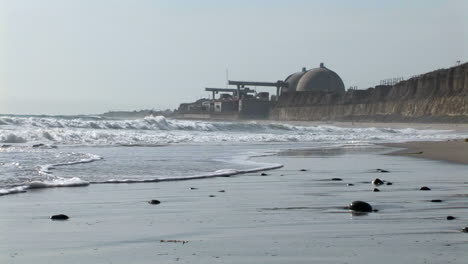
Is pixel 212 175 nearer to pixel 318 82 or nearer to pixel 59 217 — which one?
pixel 59 217

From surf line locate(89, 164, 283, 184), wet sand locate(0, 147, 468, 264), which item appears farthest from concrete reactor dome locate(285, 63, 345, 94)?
wet sand locate(0, 147, 468, 264)

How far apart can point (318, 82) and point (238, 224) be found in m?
95.2

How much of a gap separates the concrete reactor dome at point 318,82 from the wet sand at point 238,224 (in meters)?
89.5

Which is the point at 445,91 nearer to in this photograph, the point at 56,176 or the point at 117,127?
the point at 117,127

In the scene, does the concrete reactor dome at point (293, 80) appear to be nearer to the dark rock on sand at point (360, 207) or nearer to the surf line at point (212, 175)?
the surf line at point (212, 175)

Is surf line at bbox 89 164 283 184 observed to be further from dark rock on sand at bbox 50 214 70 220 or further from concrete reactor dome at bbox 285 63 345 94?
concrete reactor dome at bbox 285 63 345 94

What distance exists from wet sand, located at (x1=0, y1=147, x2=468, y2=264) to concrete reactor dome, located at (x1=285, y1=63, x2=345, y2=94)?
294 feet

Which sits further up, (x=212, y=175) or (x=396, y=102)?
(x=396, y=102)

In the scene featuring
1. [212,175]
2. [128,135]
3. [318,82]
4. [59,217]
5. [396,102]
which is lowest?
[128,135]

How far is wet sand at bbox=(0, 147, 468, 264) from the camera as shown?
5.23 meters

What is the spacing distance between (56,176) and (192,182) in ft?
6.99

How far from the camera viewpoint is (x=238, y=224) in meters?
6.75

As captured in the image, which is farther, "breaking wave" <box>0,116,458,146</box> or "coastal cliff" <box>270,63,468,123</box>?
"coastal cliff" <box>270,63,468,123</box>

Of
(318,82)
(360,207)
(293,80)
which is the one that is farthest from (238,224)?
(293,80)
